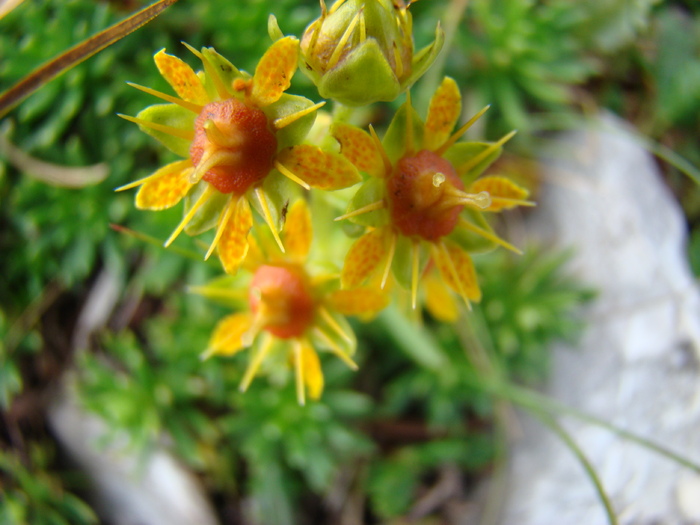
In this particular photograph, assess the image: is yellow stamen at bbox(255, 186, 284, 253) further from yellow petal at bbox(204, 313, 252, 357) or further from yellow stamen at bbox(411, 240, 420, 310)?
yellow petal at bbox(204, 313, 252, 357)

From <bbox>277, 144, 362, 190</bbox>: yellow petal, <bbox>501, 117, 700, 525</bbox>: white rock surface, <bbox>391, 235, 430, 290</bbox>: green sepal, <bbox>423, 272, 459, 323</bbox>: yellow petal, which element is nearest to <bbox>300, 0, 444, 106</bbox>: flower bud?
<bbox>277, 144, 362, 190</bbox>: yellow petal

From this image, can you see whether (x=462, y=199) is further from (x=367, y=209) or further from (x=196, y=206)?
(x=196, y=206)

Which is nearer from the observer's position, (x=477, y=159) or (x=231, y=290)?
(x=477, y=159)

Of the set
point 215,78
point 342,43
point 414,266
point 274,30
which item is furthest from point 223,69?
point 414,266

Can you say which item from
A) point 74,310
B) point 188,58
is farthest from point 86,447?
point 188,58

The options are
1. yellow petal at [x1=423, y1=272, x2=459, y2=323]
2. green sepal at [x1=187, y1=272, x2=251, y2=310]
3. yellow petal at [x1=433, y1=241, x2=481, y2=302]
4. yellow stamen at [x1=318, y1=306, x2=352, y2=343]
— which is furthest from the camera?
yellow petal at [x1=423, y1=272, x2=459, y2=323]

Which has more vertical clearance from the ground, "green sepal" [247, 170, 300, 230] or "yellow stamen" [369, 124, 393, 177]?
"green sepal" [247, 170, 300, 230]

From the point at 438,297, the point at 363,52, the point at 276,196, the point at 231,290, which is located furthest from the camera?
the point at 438,297

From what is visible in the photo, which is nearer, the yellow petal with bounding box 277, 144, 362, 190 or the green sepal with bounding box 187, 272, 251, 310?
the yellow petal with bounding box 277, 144, 362, 190

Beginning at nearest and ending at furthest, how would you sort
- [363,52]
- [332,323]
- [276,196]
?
[363,52]
[276,196]
[332,323]
